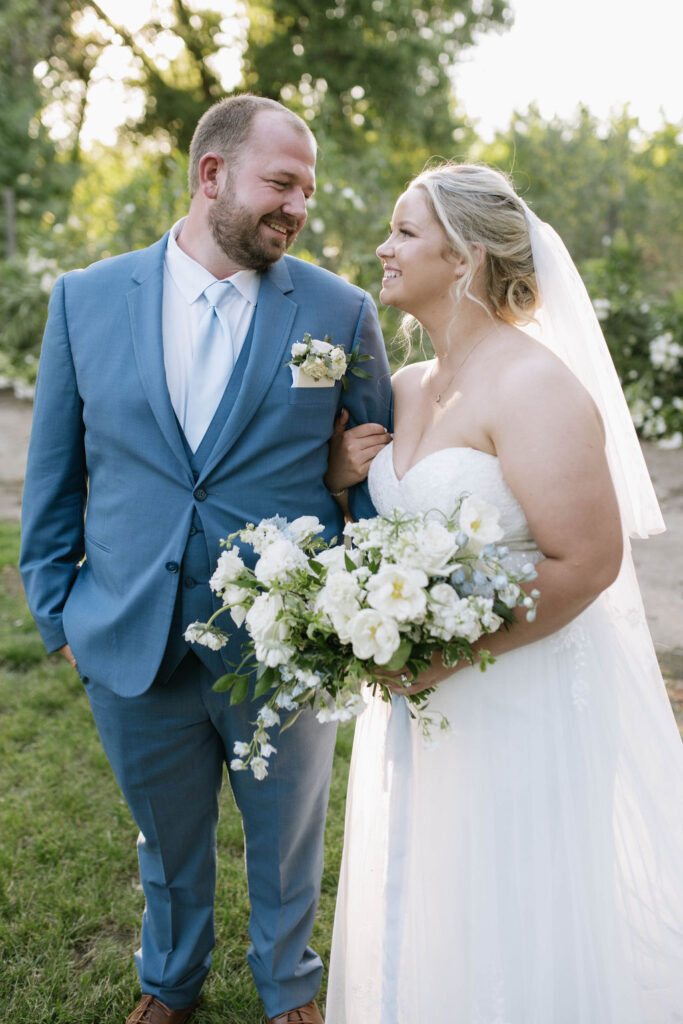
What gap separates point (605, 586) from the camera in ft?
6.74

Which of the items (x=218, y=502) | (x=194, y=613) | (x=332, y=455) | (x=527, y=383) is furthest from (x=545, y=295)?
(x=194, y=613)

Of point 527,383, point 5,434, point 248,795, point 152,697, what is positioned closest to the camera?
point 527,383

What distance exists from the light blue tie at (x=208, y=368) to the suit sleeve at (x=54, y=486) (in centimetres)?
34

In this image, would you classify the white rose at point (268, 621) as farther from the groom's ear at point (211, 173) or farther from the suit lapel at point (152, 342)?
the groom's ear at point (211, 173)

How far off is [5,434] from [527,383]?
8.74 metres

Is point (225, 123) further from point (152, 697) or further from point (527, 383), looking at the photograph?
point (152, 697)

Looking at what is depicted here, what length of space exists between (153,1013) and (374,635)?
1.72 meters

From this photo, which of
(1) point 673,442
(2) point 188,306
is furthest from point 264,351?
(1) point 673,442

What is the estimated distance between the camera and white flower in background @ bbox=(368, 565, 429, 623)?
164cm

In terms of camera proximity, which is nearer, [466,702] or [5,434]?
[466,702]

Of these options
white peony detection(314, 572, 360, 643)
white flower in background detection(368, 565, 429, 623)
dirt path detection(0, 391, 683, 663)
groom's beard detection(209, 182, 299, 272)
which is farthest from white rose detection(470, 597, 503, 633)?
dirt path detection(0, 391, 683, 663)

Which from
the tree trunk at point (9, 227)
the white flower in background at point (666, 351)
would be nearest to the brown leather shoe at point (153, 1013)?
the white flower in background at point (666, 351)

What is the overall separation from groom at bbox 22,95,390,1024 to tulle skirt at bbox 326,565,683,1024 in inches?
17.6

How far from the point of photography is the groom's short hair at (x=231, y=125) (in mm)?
2346
